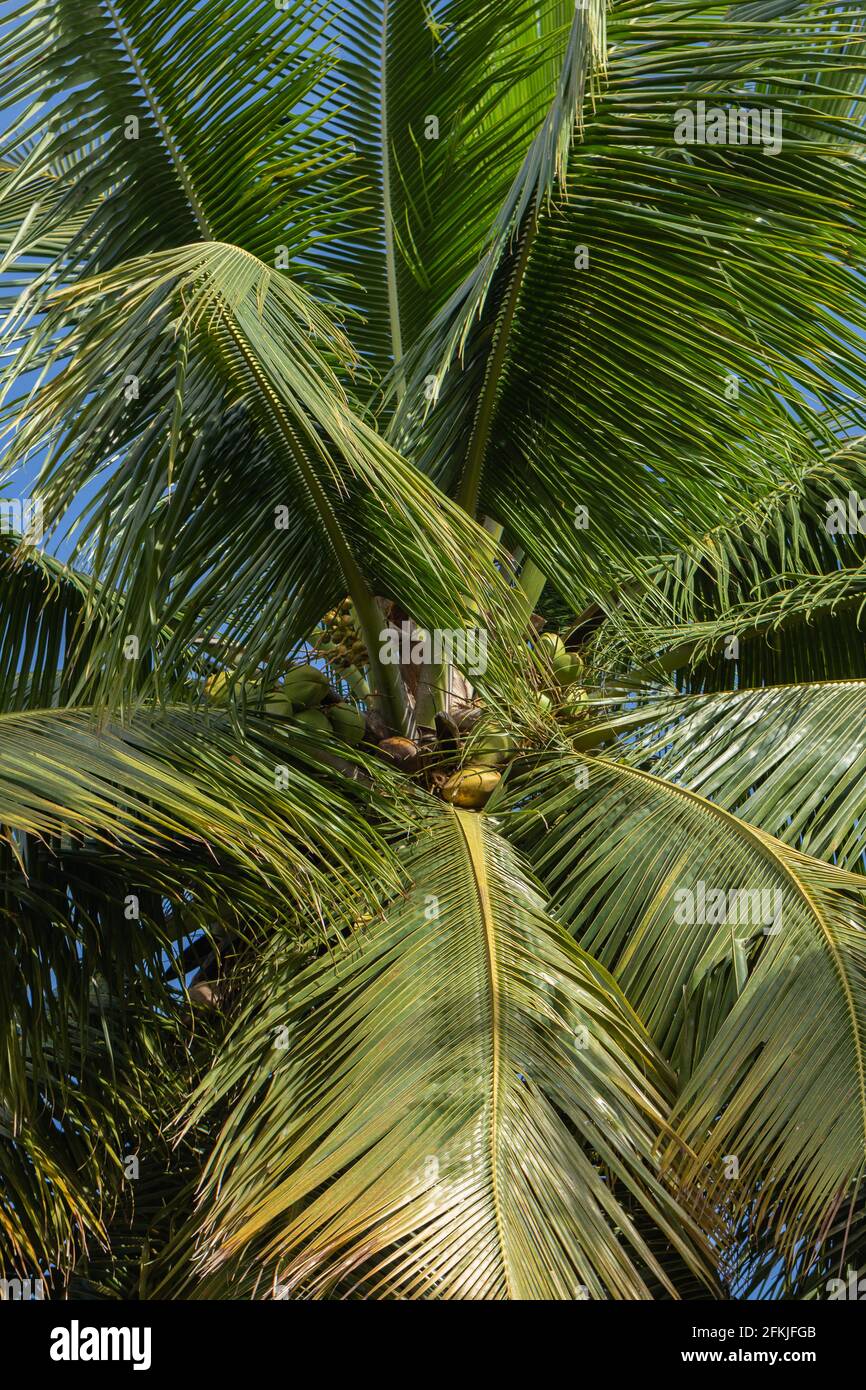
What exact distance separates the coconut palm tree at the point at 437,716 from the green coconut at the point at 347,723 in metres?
0.01

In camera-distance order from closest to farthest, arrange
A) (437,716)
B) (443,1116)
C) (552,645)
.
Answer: (443,1116) → (437,716) → (552,645)

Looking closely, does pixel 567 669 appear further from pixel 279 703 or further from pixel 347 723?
pixel 279 703

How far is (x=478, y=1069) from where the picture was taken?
10.4 feet

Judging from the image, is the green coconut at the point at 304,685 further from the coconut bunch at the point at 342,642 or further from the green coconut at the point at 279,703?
the coconut bunch at the point at 342,642

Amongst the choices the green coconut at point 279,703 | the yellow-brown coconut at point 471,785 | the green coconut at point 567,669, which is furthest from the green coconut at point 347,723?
the green coconut at point 567,669

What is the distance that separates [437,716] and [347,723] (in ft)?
0.91

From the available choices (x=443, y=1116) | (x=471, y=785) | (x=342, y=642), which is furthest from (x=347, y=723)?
(x=443, y=1116)

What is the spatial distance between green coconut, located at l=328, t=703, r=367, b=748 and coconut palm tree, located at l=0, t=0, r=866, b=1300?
0.5 inches

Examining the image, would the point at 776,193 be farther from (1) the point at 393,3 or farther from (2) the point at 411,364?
(1) the point at 393,3

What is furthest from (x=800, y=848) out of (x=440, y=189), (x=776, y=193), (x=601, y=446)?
(x=440, y=189)

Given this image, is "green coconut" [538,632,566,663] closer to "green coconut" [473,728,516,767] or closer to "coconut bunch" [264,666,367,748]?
"green coconut" [473,728,516,767]

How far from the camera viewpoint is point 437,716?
4.36 meters

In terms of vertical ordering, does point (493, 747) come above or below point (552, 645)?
below

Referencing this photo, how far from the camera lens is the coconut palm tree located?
127 inches
